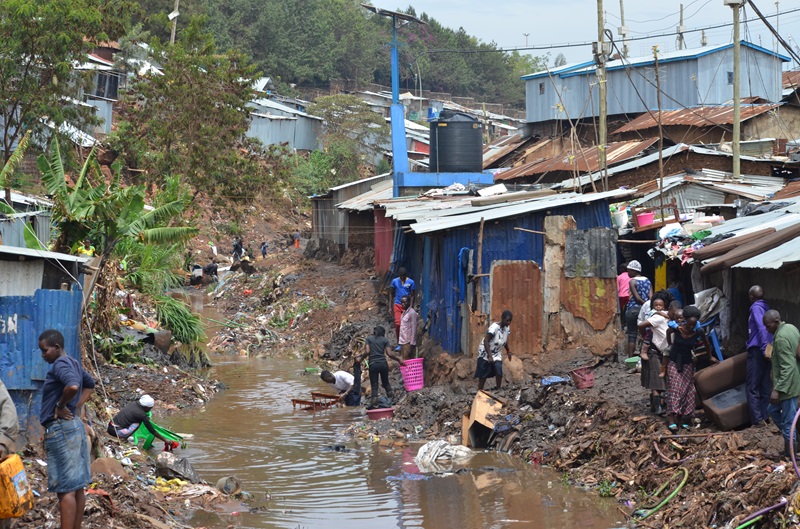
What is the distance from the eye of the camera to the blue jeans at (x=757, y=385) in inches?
389

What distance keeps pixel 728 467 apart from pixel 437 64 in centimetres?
7130

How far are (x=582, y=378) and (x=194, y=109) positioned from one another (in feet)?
68.7

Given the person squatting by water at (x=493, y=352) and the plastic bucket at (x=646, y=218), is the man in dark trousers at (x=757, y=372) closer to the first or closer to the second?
the person squatting by water at (x=493, y=352)

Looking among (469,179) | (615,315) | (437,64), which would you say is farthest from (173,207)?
(437,64)

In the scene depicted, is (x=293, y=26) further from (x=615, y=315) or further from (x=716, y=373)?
(x=716, y=373)

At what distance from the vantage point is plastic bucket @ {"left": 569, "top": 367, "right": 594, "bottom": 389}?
13133 millimetres

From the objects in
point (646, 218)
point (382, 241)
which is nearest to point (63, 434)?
point (646, 218)

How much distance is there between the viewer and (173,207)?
1450cm

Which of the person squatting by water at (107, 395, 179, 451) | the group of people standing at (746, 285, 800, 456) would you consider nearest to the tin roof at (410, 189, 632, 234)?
the person squatting by water at (107, 395, 179, 451)

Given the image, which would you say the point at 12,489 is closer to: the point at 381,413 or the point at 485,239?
the point at 381,413

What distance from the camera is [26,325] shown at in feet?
33.1

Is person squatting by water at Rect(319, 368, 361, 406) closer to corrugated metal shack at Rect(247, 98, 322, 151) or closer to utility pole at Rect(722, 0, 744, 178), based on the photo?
utility pole at Rect(722, 0, 744, 178)

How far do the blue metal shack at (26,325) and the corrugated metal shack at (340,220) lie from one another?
18038 millimetres

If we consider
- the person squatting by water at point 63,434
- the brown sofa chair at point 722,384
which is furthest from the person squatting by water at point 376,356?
the person squatting by water at point 63,434
